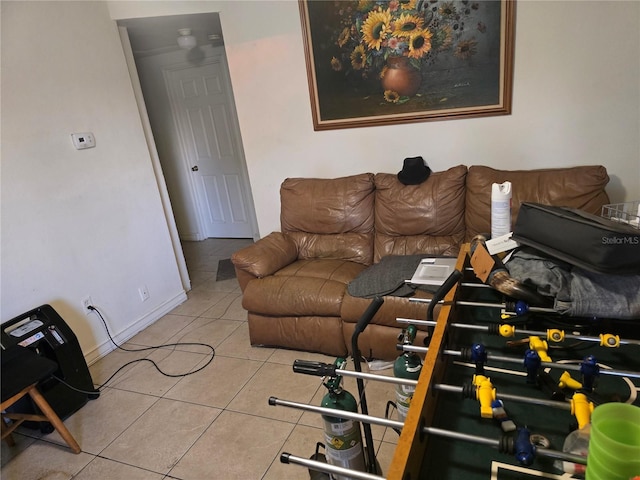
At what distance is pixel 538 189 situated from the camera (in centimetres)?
222

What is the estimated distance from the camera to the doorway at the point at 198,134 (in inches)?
170

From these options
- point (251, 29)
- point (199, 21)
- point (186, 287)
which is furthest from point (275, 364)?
point (199, 21)

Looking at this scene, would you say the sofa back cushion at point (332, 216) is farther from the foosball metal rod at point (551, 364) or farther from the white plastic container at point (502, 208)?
the foosball metal rod at point (551, 364)

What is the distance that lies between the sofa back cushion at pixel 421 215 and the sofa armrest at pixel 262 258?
2.11 feet

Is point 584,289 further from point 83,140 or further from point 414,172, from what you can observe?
point 83,140

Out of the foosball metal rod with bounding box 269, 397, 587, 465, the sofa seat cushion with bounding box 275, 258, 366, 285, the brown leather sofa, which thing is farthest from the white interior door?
the foosball metal rod with bounding box 269, 397, 587, 465

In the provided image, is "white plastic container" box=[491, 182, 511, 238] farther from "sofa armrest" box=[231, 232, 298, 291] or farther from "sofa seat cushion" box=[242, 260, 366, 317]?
"sofa armrest" box=[231, 232, 298, 291]

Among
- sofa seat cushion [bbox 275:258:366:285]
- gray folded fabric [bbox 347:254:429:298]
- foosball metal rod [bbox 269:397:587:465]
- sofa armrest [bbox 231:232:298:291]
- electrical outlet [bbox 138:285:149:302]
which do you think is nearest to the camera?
foosball metal rod [bbox 269:397:587:465]

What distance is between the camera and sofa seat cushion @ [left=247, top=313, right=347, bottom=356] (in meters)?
2.29

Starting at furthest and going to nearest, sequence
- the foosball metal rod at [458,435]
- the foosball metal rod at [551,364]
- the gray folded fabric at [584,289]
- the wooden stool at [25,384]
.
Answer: the wooden stool at [25,384]
the gray folded fabric at [584,289]
the foosball metal rod at [551,364]
the foosball metal rod at [458,435]

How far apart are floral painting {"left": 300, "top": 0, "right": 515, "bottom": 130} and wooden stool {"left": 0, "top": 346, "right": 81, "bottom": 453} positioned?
7.48 feet

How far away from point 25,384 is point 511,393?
1987 mm

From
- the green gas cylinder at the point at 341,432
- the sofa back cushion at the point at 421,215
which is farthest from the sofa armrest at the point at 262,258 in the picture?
the green gas cylinder at the point at 341,432

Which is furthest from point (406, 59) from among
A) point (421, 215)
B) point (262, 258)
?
point (262, 258)
